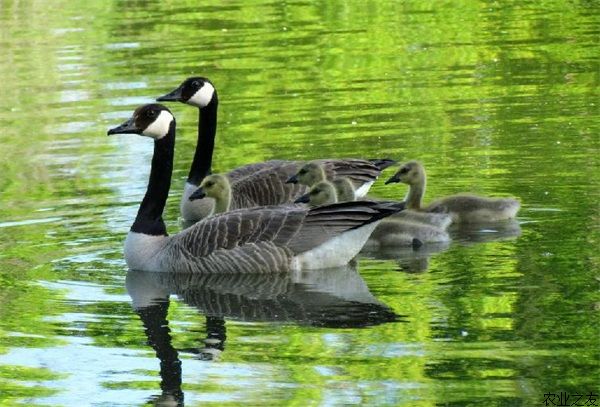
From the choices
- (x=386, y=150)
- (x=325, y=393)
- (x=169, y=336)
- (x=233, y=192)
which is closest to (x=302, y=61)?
(x=386, y=150)

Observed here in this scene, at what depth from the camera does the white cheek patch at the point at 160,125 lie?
1115cm

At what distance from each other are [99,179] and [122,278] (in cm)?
363

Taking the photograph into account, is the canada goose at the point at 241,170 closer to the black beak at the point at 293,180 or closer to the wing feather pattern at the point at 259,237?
the black beak at the point at 293,180

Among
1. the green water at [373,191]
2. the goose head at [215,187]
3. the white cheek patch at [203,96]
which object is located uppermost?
the white cheek patch at [203,96]

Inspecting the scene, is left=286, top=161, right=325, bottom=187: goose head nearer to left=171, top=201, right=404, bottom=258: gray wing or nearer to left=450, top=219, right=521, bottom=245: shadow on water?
left=450, top=219, right=521, bottom=245: shadow on water

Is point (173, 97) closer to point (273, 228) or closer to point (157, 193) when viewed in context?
point (157, 193)

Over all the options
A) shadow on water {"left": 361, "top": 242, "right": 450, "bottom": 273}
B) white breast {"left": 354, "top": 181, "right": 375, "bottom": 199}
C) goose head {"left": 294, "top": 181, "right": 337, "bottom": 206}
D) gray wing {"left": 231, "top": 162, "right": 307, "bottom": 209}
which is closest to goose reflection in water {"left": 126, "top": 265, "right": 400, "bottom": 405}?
shadow on water {"left": 361, "top": 242, "right": 450, "bottom": 273}

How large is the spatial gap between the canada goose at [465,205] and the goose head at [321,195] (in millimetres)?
831

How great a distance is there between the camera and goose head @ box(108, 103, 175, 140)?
11.1 meters

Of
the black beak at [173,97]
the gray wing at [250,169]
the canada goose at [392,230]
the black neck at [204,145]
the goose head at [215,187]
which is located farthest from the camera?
the black neck at [204,145]

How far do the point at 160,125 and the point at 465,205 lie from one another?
243cm

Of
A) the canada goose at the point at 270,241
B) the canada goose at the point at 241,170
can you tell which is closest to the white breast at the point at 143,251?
the canada goose at the point at 270,241

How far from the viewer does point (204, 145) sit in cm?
1371

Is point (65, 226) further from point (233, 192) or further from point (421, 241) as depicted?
point (421, 241)
